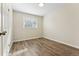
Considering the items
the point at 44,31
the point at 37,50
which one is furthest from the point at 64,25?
the point at 37,50

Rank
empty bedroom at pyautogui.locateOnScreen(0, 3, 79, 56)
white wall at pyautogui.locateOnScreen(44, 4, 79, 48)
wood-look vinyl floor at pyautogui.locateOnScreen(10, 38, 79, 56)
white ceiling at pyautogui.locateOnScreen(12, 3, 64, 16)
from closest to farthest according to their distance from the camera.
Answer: white ceiling at pyautogui.locateOnScreen(12, 3, 64, 16) < empty bedroom at pyautogui.locateOnScreen(0, 3, 79, 56) < wood-look vinyl floor at pyautogui.locateOnScreen(10, 38, 79, 56) < white wall at pyautogui.locateOnScreen(44, 4, 79, 48)

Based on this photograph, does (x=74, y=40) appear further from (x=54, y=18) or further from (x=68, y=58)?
(x=68, y=58)

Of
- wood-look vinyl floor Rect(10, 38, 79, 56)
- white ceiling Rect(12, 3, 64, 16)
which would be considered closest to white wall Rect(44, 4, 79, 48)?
wood-look vinyl floor Rect(10, 38, 79, 56)

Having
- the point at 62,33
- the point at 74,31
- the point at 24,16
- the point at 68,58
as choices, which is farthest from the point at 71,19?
the point at 68,58

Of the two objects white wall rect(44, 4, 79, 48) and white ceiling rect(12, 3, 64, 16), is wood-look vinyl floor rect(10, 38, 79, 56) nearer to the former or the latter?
white wall rect(44, 4, 79, 48)

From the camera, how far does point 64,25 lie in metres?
3.23

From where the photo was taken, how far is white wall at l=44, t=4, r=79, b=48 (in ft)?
9.12

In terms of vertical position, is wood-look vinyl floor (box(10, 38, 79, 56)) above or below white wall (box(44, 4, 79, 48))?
below

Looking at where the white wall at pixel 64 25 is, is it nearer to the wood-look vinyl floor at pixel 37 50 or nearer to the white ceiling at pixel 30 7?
the wood-look vinyl floor at pixel 37 50

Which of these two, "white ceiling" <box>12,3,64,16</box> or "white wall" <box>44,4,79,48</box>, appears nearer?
"white ceiling" <box>12,3,64,16</box>

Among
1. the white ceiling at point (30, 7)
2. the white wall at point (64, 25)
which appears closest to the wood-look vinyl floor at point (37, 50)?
the white wall at point (64, 25)

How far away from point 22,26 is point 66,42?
6.67 ft

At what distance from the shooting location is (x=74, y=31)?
2820 mm

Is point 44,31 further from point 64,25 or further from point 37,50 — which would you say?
point 64,25
